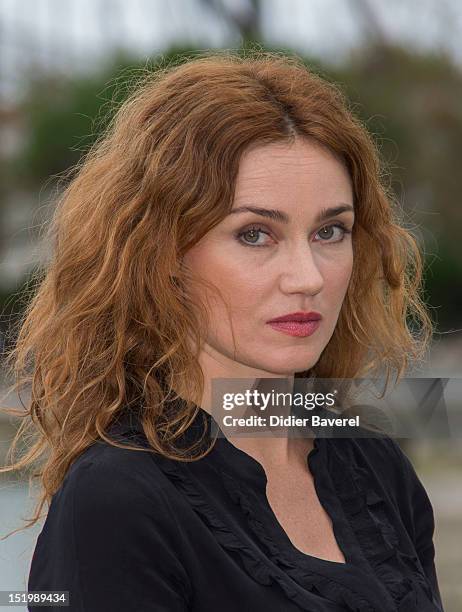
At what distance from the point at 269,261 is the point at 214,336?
0.40ft

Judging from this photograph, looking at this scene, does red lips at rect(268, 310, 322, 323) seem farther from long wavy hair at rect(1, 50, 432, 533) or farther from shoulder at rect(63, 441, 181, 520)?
shoulder at rect(63, 441, 181, 520)

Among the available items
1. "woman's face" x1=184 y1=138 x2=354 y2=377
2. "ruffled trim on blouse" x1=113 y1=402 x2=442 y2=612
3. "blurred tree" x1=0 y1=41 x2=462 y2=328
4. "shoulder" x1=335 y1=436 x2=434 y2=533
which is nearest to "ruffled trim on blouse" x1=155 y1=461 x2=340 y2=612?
"ruffled trim on blouse" x1=113 y1=402 x2=442 y2=612

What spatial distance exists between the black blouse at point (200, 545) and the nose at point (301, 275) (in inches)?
7.8

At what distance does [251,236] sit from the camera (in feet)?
4.13

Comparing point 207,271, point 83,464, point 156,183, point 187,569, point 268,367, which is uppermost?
point 156,183

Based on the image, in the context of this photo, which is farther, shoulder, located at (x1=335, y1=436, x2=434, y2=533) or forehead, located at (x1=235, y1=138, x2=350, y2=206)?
shoulder, located at (x1=335, y1=436, x2=434, y2=533)

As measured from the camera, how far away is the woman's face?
125 centimetres

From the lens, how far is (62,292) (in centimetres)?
136

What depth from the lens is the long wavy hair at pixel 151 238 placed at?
4.09 feet

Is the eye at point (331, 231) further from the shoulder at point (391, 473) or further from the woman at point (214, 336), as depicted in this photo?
the shoulder at point (391, 473)

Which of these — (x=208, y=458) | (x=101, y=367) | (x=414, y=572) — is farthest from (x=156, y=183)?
(x=414, y=572)

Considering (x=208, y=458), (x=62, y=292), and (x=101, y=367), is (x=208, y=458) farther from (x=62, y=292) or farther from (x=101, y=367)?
(x=62, y=292)

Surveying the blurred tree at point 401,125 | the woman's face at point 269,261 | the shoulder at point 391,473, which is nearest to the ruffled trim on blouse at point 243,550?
the woman's face at point 269,261

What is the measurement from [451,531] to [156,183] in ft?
10.1
